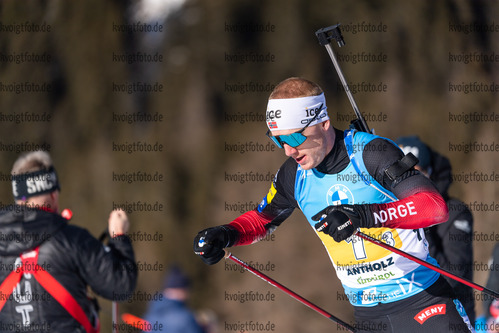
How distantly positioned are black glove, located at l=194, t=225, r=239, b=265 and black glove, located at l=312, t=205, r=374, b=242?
0.75 meters

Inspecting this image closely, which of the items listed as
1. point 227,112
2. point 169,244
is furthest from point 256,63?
point 169,244

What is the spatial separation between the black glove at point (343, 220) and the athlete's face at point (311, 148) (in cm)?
43

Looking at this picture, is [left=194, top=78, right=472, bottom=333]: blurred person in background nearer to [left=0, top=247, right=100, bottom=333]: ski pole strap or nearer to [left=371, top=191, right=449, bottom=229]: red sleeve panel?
[left=371, top=191, right=449, bottom=229]: red sleeve panel

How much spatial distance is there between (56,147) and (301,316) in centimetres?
692

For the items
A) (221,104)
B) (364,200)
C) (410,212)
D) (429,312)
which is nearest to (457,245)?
(429,312)

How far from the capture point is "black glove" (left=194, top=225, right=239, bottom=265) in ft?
13.2

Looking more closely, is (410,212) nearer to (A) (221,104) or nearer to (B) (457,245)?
(B) (457,245)

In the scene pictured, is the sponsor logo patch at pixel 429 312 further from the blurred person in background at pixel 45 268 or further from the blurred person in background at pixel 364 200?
the blurred person in background at pixel 45 268

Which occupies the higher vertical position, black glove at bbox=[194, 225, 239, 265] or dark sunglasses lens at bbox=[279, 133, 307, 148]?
dark sunglasses lens at bbox=[279, 133, 307, 148]

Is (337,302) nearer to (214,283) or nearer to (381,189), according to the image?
(214,283)

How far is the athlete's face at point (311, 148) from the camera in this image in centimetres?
389

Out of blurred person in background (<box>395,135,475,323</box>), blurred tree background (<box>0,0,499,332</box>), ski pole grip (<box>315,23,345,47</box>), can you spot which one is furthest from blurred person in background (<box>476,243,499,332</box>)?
blurred tree background (<box>0,0,499,332</box>)

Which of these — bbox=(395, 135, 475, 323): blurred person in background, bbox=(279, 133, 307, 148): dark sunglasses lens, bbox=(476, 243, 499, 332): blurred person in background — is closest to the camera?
bbox=(279, 133, 307, 148): dark sunglasses lens

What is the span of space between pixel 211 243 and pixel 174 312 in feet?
9.93
